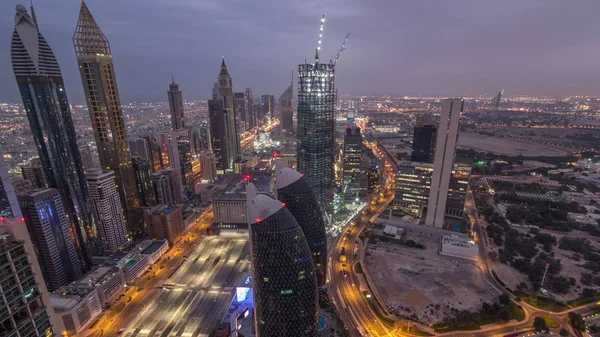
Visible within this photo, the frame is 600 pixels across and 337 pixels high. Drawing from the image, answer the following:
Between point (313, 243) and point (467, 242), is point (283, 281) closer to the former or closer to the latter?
point (313, 243)

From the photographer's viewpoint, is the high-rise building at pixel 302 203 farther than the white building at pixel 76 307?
No

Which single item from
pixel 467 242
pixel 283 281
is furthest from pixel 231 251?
pixel 467 242

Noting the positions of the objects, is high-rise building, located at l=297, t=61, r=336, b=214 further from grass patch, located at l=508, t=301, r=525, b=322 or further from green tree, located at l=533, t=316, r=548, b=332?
green tree, located at l=533, t=316, r=548, b=332

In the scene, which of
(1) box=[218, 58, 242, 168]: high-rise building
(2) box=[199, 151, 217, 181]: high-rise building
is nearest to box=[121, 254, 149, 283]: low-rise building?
(2) box=[199, 151, 217, 181]: high-rise building

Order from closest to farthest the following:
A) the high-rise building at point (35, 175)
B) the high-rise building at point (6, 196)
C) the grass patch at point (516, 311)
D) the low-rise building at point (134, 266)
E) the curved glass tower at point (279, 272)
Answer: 1. the high-rise building at point (6, 196)
2. the curved glass tower at point (279, 272)
3. the grass patch at point (516, 311)
4. the low-rise building at point (134, 266)
5. the high-rise building at point (35, 175)

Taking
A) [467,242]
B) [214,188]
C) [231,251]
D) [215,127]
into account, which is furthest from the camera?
[215,127]

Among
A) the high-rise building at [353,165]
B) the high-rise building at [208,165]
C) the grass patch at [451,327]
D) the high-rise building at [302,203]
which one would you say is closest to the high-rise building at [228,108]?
the high-rise building at [208,165]

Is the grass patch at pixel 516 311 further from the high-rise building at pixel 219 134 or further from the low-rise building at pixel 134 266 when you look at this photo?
the high-rise building at pixel 219 134
